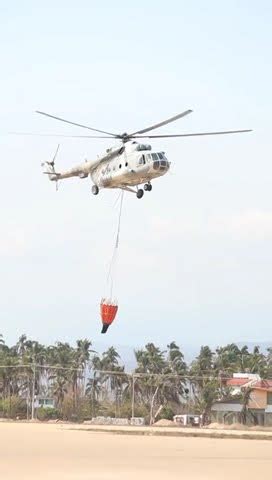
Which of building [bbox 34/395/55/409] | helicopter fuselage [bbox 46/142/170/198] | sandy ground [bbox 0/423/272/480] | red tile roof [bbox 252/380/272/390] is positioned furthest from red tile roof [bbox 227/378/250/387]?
helicopter fuselage [bbox 46/142/170/198]

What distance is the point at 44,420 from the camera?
100 meters

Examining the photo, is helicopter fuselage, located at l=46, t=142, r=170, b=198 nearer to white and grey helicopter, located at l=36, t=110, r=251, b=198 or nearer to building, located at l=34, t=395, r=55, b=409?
white and grey helicopter, located at l=36, t=110, r=251, b=198

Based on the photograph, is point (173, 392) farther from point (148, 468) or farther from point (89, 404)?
point (148, 468)

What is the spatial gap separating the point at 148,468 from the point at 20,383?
81840 mm

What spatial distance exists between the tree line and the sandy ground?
44.8 meters

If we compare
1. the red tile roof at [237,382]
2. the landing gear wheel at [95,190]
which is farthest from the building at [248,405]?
the landing gear wheel at [95,190]

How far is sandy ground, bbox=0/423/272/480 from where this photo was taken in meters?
38.1

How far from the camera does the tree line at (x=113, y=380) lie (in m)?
108

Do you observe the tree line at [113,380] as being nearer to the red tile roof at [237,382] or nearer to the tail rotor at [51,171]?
the red tile roof at [237,382]

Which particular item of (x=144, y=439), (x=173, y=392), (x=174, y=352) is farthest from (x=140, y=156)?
(x=174, y=352)

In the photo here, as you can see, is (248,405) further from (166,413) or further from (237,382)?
(166,413)

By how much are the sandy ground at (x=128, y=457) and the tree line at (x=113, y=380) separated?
4481cm

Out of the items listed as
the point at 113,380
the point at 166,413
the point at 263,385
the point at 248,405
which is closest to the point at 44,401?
the point at 113,380

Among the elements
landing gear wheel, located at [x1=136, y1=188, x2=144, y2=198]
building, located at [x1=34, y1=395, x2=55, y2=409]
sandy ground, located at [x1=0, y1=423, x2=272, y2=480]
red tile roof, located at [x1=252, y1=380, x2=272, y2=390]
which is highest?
Result: landing gear wheel, located at [x1=136, y1=188, x2=144, y2=198]
